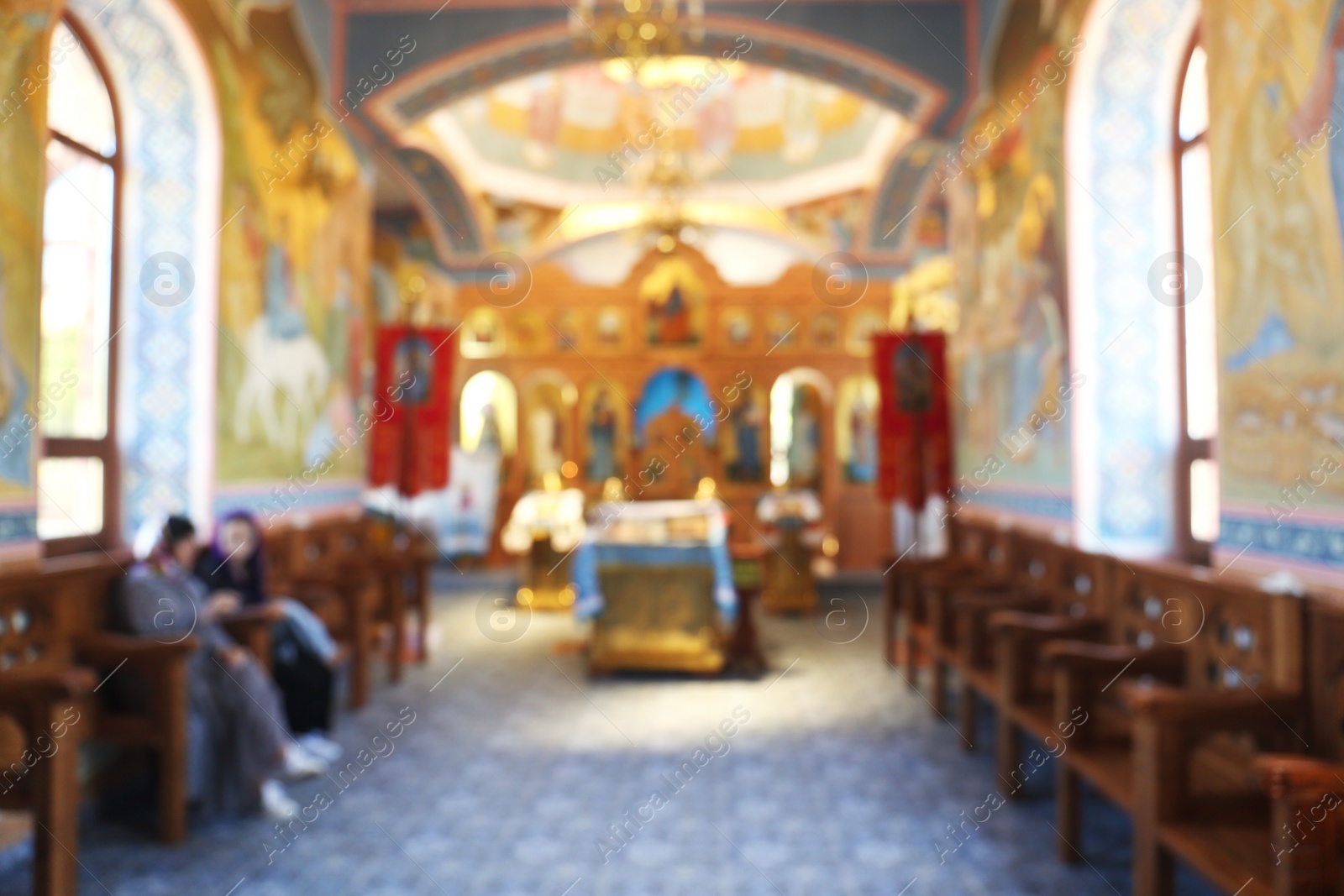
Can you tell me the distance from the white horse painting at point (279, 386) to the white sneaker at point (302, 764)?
2.21 meters

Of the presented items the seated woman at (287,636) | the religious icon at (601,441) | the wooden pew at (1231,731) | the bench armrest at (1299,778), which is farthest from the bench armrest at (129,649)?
the religious icon at (601,441)

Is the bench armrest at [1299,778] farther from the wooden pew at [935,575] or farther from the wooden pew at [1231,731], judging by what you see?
the wooden pew at [935,575]

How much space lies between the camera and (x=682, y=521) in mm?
7078

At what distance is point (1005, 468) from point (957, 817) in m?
3.18

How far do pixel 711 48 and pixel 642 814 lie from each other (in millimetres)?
6437

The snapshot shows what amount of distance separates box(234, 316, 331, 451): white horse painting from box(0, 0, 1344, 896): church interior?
0.04 meters

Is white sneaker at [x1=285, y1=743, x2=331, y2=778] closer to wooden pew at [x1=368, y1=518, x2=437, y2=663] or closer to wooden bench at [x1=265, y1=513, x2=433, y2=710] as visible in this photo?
wooden bench at [x1=265, y1=513, x2=433, y2=710]

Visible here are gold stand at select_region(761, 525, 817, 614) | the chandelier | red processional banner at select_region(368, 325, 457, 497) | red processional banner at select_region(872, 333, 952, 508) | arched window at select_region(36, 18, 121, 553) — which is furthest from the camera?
gold stand at select_region(761, 525, 817, 614)

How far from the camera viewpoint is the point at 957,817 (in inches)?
165

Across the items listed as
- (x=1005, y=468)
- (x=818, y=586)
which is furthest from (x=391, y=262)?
(x=1005, y=468)

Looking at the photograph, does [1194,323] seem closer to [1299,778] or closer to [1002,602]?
[1002,602]

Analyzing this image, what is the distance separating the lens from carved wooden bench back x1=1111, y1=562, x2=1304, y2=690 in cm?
309

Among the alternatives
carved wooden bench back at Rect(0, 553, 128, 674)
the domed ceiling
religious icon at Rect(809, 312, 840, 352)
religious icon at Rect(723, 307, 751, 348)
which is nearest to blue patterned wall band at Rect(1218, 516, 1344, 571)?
carved wooden bench back at Rect(0, 553, 128, 674)

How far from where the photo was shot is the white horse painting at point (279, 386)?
239 inches
